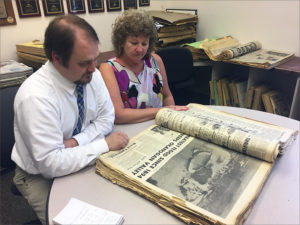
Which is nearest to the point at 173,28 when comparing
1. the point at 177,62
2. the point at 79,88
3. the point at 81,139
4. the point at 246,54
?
the point at 177,62

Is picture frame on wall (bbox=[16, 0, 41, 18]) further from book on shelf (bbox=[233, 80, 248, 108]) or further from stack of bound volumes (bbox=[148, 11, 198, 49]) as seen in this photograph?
book on shelf (bbox=[233, 80, 248, 108])

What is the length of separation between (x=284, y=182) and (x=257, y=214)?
171 mm

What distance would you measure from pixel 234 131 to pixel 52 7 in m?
1.77

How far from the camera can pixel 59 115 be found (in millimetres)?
874

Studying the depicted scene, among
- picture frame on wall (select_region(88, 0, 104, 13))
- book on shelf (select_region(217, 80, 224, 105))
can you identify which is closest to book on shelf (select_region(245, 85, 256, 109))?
book on shelf (select_region(217, 80, 224, 105))

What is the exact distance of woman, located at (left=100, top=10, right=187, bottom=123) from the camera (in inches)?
47.5

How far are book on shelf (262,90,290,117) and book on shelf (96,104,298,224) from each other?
1245 millimetres

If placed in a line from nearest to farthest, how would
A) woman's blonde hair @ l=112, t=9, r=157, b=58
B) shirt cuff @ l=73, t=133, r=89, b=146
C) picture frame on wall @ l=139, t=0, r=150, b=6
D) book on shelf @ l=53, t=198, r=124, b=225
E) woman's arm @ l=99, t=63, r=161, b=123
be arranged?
book on shelf @ l=53, t=198, r=124, b=225 → shirt cuff @ l=73, t=133, r=89, b=146 → woman's arm @ l=99, t=63, r=161, b=123 → woman's blonde hair @ l=112, t=9, r=157, b=58 → picture frame on wall @ l=139, t=0, r=150, b=6

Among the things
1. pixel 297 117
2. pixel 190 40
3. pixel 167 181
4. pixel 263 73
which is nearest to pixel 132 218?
pixel 167 181

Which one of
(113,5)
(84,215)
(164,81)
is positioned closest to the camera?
(84,215)

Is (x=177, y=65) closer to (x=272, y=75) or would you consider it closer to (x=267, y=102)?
(x=267, y=102)

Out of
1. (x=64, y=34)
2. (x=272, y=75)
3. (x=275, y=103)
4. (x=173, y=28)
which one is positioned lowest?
(x=275, y=103)

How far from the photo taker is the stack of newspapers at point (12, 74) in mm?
1546

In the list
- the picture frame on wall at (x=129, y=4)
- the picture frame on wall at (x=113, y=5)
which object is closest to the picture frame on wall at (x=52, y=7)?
the picture frame on wall at (x=113, y=5)
